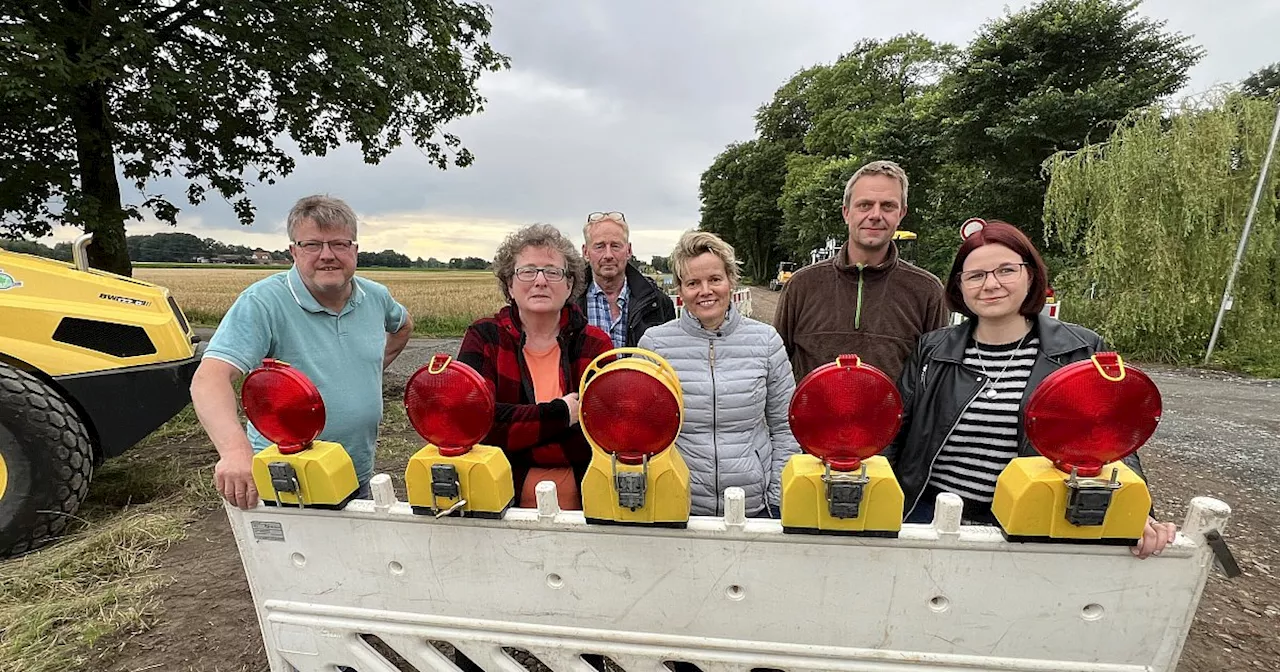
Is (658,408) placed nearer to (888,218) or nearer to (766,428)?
(766,428)

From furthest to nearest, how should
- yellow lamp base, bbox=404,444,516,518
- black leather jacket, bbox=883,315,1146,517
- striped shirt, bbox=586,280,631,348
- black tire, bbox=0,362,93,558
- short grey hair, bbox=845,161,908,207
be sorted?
striped shirt, bbox=586,280,631,348, black tire, bbox=0,362,93,558, short grey hair, bbox=845,161,908,207, black leather jacket, bbox=883,315,1146,517, yellow lamp base, bbox=404,444,516,518

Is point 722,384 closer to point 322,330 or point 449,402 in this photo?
point 449,402

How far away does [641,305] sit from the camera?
9.81 feet

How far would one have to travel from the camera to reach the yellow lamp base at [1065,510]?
1.01 meters

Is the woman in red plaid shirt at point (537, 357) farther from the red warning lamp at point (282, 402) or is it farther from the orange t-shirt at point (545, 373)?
the red warning lamp at point (282, 402)

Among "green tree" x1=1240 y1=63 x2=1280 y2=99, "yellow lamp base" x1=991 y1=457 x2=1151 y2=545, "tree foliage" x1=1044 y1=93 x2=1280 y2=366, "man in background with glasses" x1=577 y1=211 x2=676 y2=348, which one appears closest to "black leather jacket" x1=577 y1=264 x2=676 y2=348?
"man in background with glasses" x1=577 y1=211 x2=676 y2=348

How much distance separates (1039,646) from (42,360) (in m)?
Answer: 4.40

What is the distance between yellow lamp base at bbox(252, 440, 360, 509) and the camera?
1.26m

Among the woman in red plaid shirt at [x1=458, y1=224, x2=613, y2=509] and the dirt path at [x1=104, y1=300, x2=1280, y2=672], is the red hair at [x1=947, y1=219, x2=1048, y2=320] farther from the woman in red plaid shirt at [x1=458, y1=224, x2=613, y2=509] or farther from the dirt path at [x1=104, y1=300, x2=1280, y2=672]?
the dirt path at [x1=104, y1=300, x2=1280, y2=672]

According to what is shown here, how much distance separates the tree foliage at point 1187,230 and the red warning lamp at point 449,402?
36.8 feet

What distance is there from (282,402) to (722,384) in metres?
1.17

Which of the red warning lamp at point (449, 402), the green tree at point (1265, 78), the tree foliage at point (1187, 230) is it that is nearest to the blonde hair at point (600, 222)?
the red warning lamp at point (449, 402)

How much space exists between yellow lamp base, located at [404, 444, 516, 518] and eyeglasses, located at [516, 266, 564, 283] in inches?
28.7

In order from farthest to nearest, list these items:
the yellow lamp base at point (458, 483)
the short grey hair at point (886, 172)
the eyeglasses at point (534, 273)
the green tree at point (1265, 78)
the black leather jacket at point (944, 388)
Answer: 1. the green tree at point (1265, 78)
2. the short grey hair at point (886, 172)
3. the eyeglasses at point (534, 273)
4. the black leather jacket at point (944, 388)
5. the yellow lamp base at point (458, 483)
